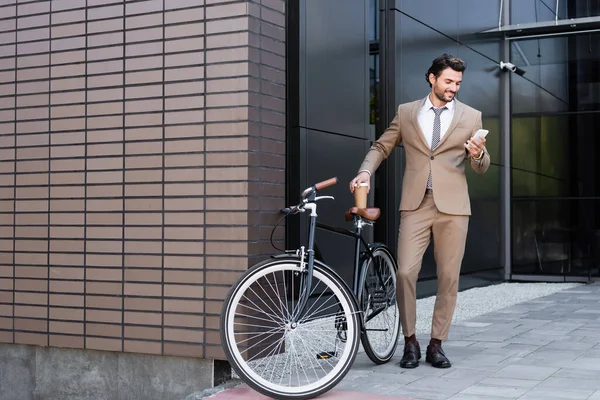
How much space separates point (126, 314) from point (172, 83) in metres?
1.43

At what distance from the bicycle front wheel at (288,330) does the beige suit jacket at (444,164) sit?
96 cm

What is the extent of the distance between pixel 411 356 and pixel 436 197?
0.96m

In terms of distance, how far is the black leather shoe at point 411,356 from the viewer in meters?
5.11


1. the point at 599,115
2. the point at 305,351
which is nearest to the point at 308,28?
the point at 305,351

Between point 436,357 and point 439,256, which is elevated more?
point 439,256

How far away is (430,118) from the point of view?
5.25 m

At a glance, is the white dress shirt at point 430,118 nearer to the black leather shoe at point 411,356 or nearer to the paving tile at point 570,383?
the black leather shoe at point 411,356

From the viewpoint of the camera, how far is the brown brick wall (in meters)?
4.92

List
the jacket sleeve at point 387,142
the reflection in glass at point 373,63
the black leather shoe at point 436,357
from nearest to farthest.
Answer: the black leather shoe at point 436,357 < the jacket sleeve at point 387,142 < the reflection in glass at point 373,63

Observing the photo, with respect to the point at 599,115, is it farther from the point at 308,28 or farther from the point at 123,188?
the point at 123,188

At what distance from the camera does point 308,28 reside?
699 centimetres

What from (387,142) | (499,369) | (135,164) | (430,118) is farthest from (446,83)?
(135,164)

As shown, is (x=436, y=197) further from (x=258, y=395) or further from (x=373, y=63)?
(x=373, y=63)

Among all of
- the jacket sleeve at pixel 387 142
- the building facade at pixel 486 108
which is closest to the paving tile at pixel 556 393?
the jacket sleeve at pixel 387 142
